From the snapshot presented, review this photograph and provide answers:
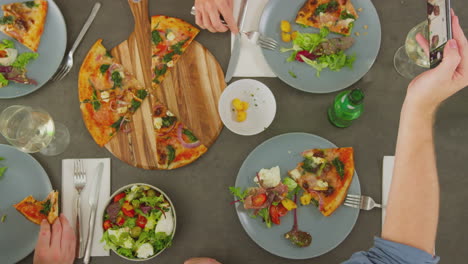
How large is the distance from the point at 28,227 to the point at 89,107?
2.39ft

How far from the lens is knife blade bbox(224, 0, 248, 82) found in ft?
6.30

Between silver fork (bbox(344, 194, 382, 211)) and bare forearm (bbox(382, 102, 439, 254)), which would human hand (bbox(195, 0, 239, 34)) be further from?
silver fork (bbox(344, 194, 382, 211))

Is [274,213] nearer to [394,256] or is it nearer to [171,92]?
[394,256]

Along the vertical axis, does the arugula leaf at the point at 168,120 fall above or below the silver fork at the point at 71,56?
below

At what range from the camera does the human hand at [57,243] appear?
5.85 feet

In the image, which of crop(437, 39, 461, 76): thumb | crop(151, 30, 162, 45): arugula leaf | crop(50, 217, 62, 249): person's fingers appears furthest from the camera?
crop(151, 30, 162, 45): arugula leaf

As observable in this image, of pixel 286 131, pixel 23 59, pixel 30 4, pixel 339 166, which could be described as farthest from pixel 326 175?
pixel 30 4

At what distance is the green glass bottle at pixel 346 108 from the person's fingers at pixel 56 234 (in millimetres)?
1564

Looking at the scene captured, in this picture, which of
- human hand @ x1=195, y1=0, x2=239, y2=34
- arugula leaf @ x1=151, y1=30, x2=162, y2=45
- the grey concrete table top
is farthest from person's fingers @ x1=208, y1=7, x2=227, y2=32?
arugula leaf @ x1=151, y1=30, x2=162, y2=45

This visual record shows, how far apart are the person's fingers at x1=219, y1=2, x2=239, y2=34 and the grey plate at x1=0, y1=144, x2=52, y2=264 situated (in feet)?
4.19

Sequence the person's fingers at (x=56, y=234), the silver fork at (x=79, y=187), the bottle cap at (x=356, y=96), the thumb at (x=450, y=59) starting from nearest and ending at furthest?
the thumb at (x=450, y=59)
the bottle cap at (x=356, y=96)
the person's fingers at (x=56, y=234)
the silver fork at (x=79, y=187)

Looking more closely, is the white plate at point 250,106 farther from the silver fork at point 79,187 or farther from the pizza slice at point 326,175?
the silver fork at point 79,187

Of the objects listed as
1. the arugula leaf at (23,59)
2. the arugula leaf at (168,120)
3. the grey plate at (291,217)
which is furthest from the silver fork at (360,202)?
the arugula leaf at (23,59)

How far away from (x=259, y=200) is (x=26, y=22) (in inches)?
63.4
